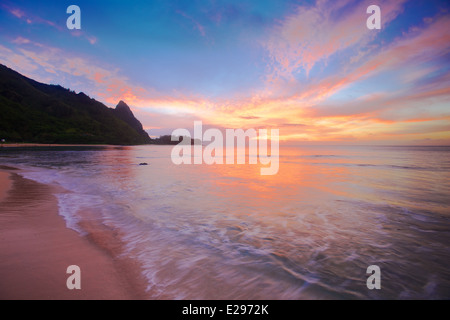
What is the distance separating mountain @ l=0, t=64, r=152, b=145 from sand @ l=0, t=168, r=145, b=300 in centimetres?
A: 11174

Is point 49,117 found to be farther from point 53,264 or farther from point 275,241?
point 275,241

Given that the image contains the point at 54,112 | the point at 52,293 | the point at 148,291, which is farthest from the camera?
the point at 54,112

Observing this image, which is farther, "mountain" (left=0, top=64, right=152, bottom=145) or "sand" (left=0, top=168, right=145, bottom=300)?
"mountain" (left=0, top=64, right=152, bottom=145)

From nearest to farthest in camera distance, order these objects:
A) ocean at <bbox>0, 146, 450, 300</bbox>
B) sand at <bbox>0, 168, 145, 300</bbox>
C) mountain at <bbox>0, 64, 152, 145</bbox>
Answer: sand at <bbox>0, 168, 145, 300</bbox>, ocean at <bbox>0, 146, 450, 300</bbox>, mountain at <bbox>0, 64, 152, 145</bbox>

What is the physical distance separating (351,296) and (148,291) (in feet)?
11.1

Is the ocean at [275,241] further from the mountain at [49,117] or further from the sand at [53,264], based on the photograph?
the mountain at [49,117]

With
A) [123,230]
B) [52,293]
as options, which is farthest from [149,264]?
[123,230]

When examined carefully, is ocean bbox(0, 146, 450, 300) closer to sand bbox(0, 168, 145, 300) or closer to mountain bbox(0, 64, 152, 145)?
sand bbox(0, 168, 145, 300)

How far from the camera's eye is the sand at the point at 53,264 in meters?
3.08

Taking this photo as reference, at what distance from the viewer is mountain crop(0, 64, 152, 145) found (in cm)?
9550

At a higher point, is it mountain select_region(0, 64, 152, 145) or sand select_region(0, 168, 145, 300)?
mountain select_region(0, 64, 152, 145)

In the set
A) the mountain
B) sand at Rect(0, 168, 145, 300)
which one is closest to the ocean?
sand at Rect(0, 168, 145, 300)
